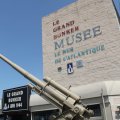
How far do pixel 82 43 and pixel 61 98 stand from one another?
12560mm

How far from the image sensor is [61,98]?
1494 cm

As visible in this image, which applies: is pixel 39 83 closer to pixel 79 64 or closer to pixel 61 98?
pixel 61 98

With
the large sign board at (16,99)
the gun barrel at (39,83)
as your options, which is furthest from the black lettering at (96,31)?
the gun barrel at (39,83)

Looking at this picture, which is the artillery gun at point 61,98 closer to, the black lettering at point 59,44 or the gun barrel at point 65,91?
the gun barrel at point 65,91

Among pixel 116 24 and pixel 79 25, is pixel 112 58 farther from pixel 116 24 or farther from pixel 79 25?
pixel 79 25

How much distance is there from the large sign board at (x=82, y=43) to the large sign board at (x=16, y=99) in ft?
12.5

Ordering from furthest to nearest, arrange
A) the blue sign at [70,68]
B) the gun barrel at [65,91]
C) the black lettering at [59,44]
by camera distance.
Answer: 1. the black lettering at [59,44]
2. the blue sign at [70,68]
3. the gun barrel at [65,91]

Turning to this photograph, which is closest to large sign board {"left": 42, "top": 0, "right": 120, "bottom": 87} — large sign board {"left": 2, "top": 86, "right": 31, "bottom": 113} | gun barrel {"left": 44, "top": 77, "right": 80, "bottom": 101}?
large sign board {"left": 2, "top": 86, "right": 31, "bottom": 113}

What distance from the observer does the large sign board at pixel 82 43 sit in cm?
2436

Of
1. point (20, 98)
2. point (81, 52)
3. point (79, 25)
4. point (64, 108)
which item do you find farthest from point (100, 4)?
point (64, 108)

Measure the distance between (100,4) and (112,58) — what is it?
620 centimetres

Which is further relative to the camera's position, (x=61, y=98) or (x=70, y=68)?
(x=70, y=68)

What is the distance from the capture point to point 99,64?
24719mm

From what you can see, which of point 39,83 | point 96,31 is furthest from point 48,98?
point 96,31
